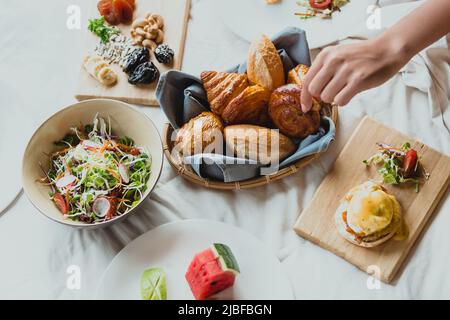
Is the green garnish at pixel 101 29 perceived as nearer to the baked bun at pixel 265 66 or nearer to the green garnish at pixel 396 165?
the baked bun at pixel 265 66

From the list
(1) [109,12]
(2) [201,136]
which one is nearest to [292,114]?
(2) [201,136]

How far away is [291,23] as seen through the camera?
4.58 ft

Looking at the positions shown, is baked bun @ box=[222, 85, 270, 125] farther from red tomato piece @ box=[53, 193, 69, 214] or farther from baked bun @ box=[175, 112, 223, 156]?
red tomato piece @ box=[53, 193, 69, 214]

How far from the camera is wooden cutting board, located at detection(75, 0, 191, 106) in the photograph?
133 cm

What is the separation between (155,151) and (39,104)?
1.24 feet

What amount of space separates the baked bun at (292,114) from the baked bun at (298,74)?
0.08 ft

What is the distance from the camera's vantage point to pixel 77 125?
4.00ft

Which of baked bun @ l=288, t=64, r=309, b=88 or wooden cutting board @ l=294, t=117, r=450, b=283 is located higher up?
baked bun @ l=288, t=64, r=309, b=88

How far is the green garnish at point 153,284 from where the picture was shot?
1.08 m

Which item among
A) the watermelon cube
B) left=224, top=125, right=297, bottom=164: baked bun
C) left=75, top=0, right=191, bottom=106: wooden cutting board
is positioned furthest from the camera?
left=75, top=0, right=191, bottom=106: wooden cutting board

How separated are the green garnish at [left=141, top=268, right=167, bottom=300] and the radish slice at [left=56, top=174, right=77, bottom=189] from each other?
25cm

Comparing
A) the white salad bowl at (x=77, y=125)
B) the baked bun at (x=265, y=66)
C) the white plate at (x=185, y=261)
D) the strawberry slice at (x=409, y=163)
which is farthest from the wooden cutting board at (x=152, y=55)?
the strawberry slice at (x=409, y=163)

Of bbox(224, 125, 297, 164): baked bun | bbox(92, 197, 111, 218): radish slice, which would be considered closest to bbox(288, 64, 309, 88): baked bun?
bbox(224, 125, 297, 164): baked bun

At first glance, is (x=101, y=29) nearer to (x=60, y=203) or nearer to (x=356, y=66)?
(x=60, y=203)
